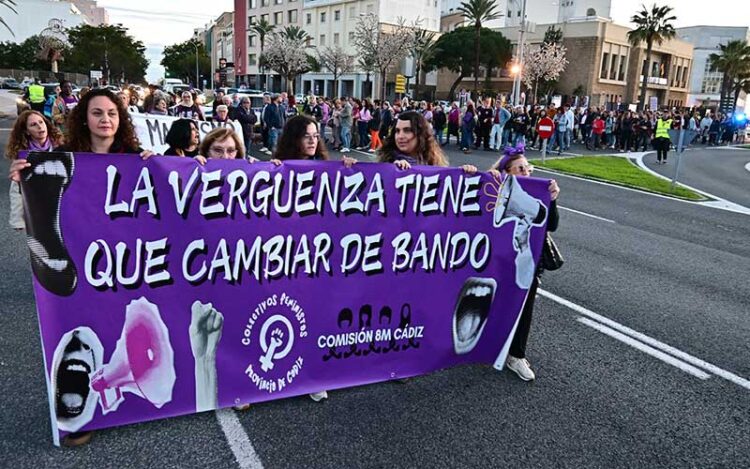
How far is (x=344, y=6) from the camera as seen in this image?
254 feet

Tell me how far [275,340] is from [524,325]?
6.01 ft

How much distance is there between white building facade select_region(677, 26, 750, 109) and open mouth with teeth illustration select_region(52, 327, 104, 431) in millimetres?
113538

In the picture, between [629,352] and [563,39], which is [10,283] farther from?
[563,39]

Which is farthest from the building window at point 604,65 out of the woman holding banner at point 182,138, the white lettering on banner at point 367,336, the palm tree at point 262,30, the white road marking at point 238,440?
the white road marking at point 238,440

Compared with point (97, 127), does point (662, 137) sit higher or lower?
lower

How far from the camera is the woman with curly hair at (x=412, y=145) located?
437 centimetres

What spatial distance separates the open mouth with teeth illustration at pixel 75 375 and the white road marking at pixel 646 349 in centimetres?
409

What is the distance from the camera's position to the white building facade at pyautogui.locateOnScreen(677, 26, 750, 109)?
100188 millimetres

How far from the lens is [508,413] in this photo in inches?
139

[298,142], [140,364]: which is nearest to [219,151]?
[298,142]

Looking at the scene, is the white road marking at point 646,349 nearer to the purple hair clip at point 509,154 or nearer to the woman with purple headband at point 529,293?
the woman with purple headband at point 529,293

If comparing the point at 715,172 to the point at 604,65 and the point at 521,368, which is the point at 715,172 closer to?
the point at 521,368

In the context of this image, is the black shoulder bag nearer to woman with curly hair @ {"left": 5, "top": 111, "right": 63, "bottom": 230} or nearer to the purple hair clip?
the purple hair clip

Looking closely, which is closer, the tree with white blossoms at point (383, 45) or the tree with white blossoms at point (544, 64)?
the tree with white blossoms at point (383, 45)
